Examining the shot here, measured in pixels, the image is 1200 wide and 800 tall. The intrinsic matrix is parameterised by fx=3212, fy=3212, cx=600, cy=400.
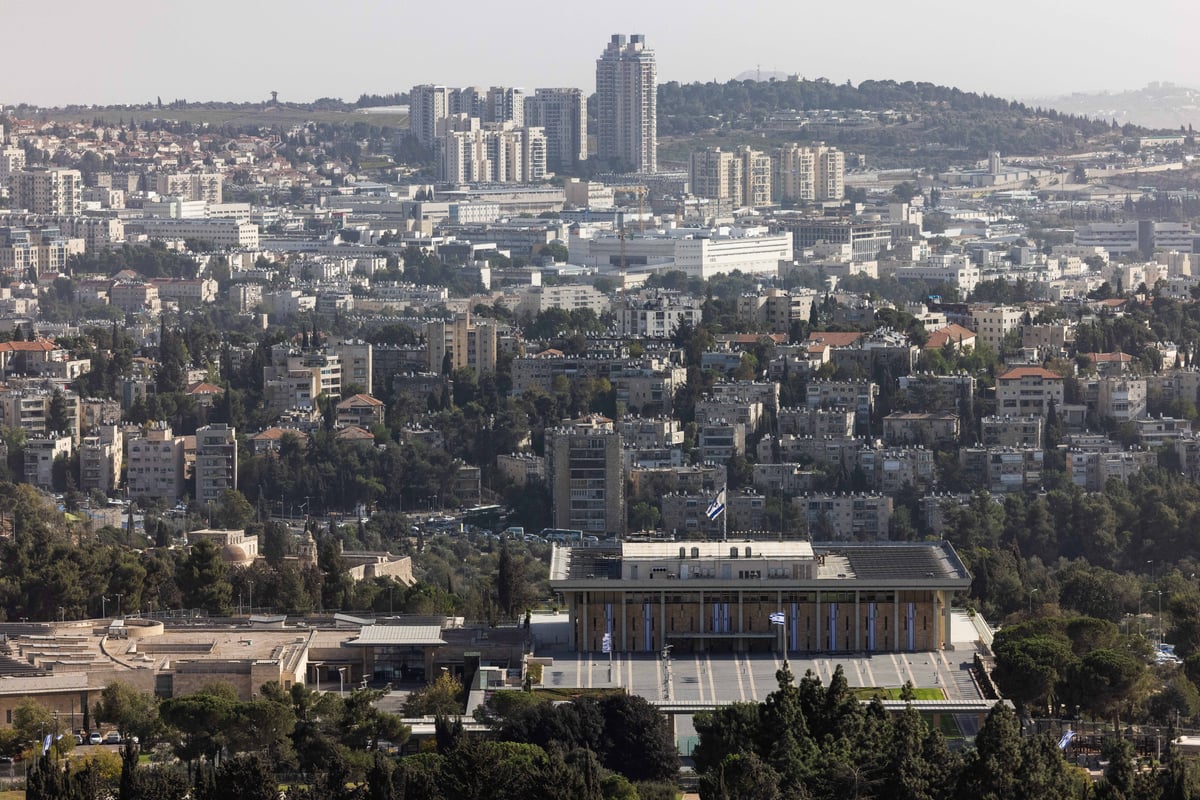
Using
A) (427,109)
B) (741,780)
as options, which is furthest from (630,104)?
(741,780)

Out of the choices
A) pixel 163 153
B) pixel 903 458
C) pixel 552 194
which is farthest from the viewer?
pixel 163 153

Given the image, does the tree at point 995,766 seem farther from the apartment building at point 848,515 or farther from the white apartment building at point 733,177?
the white apartment building at point 733,177

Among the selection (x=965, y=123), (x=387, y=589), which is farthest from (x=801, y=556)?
(x=965, y=123)

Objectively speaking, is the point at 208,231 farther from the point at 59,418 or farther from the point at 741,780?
the point at 741,780

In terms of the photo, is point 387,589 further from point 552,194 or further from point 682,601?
point 552,194

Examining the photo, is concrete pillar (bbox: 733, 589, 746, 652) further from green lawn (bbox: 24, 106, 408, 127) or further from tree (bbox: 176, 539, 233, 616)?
green lawn (bbox: 24, 106, 408, 127)

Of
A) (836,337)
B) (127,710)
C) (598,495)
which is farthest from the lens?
(836,337)
